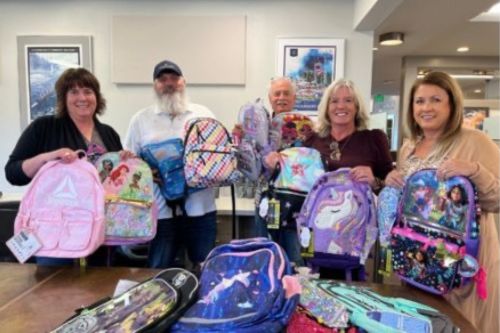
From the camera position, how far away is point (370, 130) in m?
1.62

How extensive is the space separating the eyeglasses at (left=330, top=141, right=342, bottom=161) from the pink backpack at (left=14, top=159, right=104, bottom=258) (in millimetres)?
930

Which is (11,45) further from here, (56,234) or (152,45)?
(56,234)

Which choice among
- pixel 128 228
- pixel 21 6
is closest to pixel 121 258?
pixel 128 228

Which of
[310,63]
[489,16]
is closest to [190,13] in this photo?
[310,63]

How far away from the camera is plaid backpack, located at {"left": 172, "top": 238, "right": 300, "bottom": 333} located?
2.61ft

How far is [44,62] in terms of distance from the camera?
276 centimetres

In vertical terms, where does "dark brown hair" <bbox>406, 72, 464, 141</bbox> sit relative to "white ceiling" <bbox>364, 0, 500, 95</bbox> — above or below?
below

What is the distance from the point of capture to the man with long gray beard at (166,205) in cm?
170

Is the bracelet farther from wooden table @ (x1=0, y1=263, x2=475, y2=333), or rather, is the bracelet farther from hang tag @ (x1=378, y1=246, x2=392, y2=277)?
wooden table @ (x1=0, y1=263, x2=475, y2=333)

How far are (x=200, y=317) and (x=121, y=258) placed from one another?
159 cm

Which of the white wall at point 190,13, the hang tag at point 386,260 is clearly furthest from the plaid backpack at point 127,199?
the white wall at point 190,13

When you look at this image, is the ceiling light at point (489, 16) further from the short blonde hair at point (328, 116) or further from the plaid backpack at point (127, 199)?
the plaid backpack at point (127, 199)

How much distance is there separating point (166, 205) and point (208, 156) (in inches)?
13.5

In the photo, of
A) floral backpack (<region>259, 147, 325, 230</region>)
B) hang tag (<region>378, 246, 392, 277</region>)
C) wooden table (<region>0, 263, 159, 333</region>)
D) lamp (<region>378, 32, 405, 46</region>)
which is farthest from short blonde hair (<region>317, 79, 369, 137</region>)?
lamp (<region>378, 32, 405, 46</region>)
